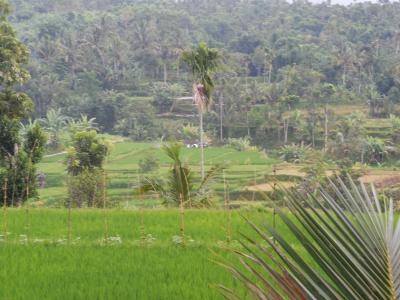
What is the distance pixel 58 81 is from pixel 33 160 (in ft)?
107

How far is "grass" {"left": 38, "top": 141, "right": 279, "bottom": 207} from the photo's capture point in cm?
2842

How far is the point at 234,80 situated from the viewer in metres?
44.2

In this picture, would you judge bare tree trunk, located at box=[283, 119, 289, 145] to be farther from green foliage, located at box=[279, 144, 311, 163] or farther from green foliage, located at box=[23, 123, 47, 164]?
green foliage, located at box=[23, 123, 47, 164]

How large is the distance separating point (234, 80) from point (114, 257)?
39447mm

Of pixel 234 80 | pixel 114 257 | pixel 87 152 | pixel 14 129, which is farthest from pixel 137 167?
pixel 114 257

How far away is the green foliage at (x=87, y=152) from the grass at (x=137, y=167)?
20.5ft

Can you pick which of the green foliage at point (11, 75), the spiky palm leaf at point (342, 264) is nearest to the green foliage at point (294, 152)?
the green foliage at point (11, 75)

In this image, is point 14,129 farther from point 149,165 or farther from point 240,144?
point 240,144

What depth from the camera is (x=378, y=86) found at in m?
Answer: 44.2

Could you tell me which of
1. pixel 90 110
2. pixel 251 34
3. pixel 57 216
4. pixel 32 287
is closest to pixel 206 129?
pixel 90 110

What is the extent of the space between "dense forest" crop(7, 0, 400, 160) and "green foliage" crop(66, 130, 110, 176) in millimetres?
17243

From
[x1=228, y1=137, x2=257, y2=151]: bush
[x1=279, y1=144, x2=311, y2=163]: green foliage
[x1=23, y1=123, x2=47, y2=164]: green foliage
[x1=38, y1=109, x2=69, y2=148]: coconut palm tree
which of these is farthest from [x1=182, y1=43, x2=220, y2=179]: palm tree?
[x1=228, y1=137, x2=257, y2=151]: bush

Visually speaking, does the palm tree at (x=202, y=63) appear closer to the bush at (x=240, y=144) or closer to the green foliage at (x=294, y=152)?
the green foliage at (x=294, y=152)

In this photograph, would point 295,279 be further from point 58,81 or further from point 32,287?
point 58,81
